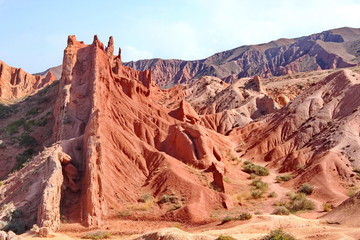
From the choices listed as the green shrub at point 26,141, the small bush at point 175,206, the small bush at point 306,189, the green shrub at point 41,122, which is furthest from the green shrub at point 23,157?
the small bush at point 306,189

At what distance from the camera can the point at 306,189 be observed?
107 feet

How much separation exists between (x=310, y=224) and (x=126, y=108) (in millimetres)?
21267

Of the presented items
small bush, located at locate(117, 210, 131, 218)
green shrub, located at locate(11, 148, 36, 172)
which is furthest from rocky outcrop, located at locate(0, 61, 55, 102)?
small bush, located at locate(117, 210, 131, 218)

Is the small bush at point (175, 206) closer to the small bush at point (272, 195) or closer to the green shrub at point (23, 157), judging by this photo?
the small bush at point (272, 195)

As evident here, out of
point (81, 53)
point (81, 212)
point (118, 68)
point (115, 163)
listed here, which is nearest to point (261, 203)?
point (115, 163)

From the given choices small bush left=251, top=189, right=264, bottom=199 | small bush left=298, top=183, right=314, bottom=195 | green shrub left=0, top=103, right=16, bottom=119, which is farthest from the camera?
green shrub left=0, top=103, right=16, bottom=119

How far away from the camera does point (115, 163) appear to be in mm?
28969

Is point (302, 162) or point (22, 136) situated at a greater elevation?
point (22, 136)

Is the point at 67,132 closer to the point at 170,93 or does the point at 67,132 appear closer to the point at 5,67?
the point at 170,93

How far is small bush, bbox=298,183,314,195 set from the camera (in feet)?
106

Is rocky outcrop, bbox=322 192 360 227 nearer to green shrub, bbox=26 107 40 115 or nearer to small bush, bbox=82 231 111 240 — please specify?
small bush, bbox=82 231 111 240

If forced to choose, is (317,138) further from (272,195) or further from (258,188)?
(272,195)

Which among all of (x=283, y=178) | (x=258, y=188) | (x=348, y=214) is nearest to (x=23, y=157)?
(x=258, y=188)

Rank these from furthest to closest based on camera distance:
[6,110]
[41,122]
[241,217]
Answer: [6,110], [41,122], [241,217]
